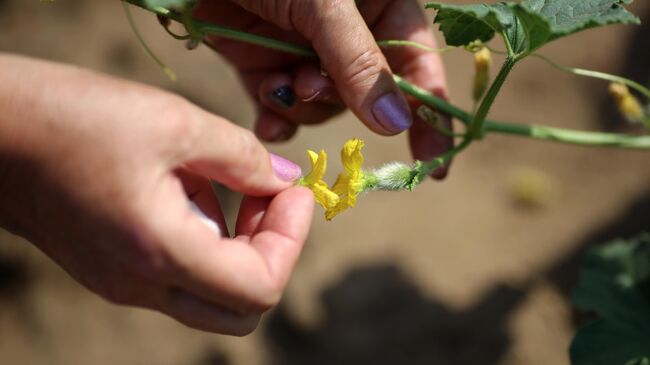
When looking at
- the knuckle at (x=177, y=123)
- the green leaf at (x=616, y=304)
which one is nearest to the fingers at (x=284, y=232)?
the knuckle at (x=177, y=123)

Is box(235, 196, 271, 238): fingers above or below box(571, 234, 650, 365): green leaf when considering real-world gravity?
above

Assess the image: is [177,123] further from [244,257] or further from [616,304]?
[616,304]

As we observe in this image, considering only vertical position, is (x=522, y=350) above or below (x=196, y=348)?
above

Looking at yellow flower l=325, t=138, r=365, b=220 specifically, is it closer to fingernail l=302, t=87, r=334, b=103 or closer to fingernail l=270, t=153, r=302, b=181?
fingernail l=270, t=153, r=302, b=181

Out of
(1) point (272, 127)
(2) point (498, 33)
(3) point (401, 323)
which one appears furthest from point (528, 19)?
(3) point (401, 323)

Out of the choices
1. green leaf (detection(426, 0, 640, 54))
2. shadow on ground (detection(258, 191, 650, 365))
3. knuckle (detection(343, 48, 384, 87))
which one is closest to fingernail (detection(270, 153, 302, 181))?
knuckle (detection(343, 48, 384, 87))

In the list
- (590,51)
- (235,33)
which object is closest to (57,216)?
(235,33)

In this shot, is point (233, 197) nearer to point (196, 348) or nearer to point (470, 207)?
point (196, 348)
